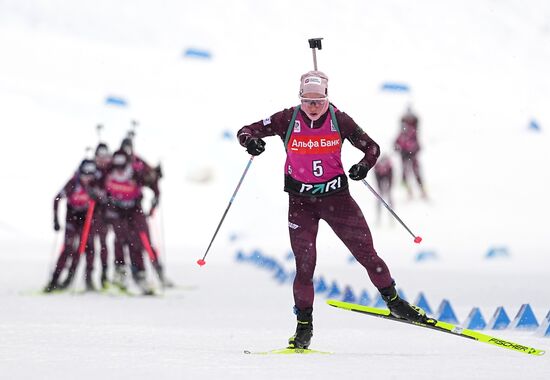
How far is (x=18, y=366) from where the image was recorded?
5227 mm

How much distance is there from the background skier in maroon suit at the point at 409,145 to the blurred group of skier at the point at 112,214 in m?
10.7

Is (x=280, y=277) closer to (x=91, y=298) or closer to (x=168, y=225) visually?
(x=91, y=298)

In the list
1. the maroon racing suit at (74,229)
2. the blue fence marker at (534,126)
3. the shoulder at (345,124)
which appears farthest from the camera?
the blue fence marker at (534,126)

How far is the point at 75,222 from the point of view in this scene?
1348cm

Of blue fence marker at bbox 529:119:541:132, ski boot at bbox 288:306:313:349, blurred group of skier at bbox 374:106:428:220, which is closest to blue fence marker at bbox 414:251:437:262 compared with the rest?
blurred group of skier at bbox 374:106:428:220

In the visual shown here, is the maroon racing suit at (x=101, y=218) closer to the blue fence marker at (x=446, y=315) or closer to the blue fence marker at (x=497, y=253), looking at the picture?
the blue fence marker at (x=446, y=315)

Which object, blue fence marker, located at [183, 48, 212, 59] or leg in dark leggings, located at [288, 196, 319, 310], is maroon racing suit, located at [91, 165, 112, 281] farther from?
blue fence marker, located at [183, 48, 212, 59]

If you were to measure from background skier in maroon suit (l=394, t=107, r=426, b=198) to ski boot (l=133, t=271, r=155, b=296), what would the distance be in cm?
1126

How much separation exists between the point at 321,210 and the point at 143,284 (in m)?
6.35

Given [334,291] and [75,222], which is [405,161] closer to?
[75,222]

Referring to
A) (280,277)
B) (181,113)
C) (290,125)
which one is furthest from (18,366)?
(181,113)

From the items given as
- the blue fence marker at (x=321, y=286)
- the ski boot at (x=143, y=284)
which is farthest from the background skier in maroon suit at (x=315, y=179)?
the ski boot at (x=143, y=284)

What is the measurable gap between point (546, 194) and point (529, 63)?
33.3m

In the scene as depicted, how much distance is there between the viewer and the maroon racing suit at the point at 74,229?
43.5 ft
